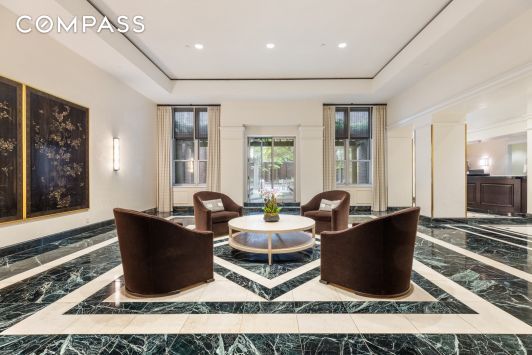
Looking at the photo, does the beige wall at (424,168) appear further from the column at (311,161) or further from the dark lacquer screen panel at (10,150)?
the dark lacquer screen panel at (10,150)

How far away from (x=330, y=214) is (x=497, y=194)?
631 centimetres

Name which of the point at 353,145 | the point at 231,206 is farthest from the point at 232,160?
the point at 353,145

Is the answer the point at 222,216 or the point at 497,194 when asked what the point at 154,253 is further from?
the point at 497,194

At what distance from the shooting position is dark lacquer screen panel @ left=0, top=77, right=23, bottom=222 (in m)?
3.55

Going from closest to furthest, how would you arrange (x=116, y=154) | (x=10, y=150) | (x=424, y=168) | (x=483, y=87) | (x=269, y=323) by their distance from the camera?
(x=269, y=323) → (x=10, y=150) → (x=483, y=87) → (x=116, y=154) → (x=424, y=168)

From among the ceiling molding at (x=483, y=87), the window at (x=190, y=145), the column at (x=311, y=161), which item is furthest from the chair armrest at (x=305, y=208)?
the window at (x=190, y=145)

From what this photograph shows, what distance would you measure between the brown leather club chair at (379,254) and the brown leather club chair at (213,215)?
2.59 m

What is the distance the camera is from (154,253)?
97.0 inches

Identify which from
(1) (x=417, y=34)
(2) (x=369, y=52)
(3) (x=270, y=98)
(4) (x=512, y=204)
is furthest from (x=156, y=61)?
(4) (x=512, y=204)

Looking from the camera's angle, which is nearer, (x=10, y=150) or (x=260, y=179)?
(x=10, y=150)

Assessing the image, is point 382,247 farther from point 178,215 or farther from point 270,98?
point 178,215

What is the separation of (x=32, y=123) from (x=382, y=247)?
17.2 feet

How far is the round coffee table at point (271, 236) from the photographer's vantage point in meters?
3.50

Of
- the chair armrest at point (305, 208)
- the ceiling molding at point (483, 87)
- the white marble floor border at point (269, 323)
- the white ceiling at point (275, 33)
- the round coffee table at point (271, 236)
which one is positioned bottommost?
the white marble floor border at point (269, 323)
